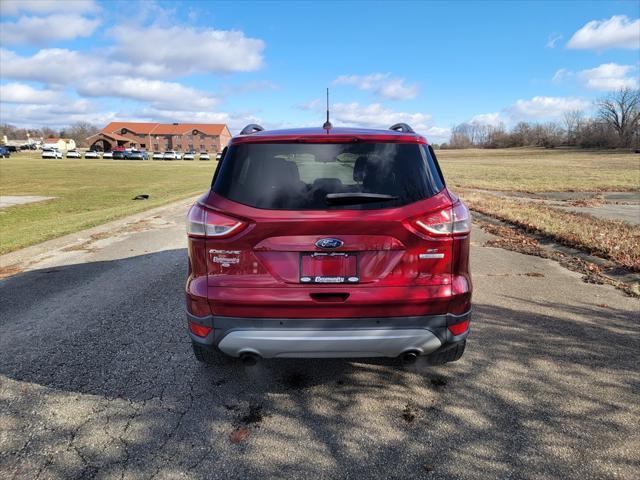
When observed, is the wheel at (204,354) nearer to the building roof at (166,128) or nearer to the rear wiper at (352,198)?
the rear wiper at (352,198)

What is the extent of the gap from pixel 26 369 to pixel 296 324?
2.40 metres

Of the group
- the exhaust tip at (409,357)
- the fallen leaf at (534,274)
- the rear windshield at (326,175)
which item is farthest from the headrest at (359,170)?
the fallen leaf at (534,274)

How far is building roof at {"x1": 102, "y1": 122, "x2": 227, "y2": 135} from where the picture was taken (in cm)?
12719

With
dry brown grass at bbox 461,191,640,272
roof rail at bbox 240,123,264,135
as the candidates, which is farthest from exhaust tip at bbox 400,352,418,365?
dry brown grass at bbox 461,191,640,272

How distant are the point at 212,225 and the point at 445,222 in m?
1.45

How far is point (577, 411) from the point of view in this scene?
297cm

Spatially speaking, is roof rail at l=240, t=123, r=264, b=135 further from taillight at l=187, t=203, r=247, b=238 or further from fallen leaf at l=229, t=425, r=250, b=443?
fallen leaf at l=229, t=425, r=250, b=443

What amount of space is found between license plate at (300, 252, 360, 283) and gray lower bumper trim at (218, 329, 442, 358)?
322 millimetres

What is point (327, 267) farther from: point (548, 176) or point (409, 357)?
point (548, 176)

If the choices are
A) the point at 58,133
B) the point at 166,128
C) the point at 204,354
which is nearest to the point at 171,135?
the point at 166,128

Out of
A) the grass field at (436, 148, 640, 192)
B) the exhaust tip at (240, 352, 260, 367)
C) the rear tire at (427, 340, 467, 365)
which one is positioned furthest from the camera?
the grass field at (436, 148, 640, 192)

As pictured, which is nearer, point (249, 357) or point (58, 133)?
point (249, 357)

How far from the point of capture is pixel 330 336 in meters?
2.76

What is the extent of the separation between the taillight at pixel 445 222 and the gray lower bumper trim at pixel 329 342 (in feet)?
2.10
